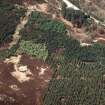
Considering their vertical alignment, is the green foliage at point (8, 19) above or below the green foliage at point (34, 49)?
above

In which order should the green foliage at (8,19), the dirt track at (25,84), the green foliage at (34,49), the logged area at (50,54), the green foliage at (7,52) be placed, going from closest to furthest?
the dirt track at (25,84) → the logged area at (50,54) → the green foliage at (7,52) → the green foliage at (34,49) → the green foliage at (8,19)

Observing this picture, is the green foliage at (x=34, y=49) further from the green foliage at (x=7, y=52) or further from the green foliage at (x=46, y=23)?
the green foliage at (x=46, y=23)

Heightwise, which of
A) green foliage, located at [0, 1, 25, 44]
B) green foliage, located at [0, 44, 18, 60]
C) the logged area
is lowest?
→ the logged area

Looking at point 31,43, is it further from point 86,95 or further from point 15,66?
Result: point 86,95

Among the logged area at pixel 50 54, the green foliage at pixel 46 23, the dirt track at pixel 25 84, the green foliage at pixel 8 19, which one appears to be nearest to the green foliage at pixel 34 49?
the logged area at pixel 50 54

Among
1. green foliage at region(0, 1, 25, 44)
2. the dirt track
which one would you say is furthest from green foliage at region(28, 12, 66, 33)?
the dirt track

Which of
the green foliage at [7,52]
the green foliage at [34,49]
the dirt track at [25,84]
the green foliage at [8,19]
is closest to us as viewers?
the dirt track at [25,84]

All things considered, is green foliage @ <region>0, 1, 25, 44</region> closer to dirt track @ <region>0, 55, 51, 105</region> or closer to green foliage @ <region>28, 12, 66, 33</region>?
green foliage @ <region>28, 12, 66, 33</region>
